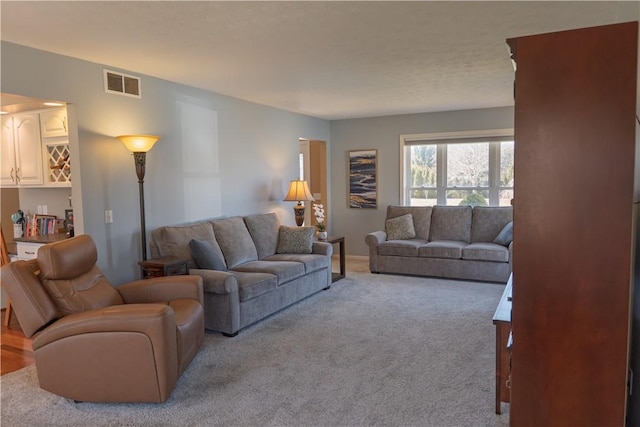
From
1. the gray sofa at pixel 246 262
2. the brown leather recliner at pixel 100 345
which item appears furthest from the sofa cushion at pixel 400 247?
the brown leather recliner at pixel 100 345

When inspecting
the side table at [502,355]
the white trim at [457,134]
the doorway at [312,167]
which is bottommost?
the side table at [502,355]

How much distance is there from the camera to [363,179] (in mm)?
7371

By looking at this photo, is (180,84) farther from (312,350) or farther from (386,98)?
(312,350)

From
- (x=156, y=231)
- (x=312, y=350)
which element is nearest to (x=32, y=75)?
(x=156, y=231)

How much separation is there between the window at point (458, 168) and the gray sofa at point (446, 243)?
17.2 inches

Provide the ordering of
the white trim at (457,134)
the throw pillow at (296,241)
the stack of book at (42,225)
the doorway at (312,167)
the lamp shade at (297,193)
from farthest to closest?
the doorway at (312,167)
the white trim at (457,134)
the lamp shade at (297,193)
the throw pillow at (296,241)
the stack of book at (42,225)

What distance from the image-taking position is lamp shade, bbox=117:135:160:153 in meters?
3.79

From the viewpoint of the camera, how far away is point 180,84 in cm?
456

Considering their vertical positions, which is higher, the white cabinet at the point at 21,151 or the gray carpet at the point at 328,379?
the white cabinet at the point at 21,151

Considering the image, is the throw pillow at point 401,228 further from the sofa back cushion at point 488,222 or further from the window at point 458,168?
the sofa back cushion at point 488,222

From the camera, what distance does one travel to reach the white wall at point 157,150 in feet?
11.6

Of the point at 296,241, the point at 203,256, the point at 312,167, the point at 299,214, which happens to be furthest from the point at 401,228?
the point at 203,256

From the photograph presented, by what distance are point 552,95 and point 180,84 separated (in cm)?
388

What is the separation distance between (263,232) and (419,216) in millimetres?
2493
